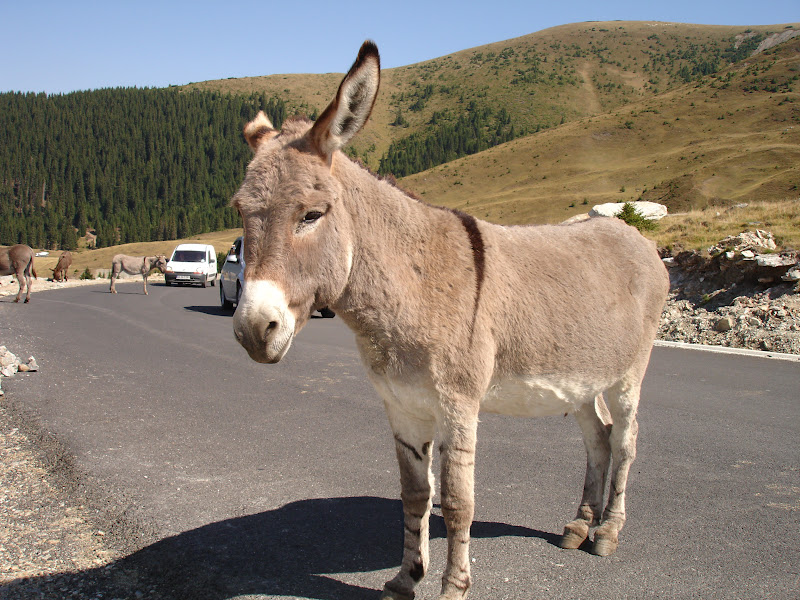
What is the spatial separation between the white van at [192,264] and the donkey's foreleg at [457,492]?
109 feet

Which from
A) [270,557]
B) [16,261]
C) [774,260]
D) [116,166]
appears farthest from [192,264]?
[116,166]

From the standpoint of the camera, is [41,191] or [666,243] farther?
[41,191]

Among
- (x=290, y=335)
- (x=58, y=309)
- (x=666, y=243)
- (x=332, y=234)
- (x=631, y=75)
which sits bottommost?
(x=58, y=309)

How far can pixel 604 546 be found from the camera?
12.3 feet

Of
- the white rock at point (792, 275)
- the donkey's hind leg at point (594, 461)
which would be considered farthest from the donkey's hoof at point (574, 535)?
the white rock at point (792, 275)

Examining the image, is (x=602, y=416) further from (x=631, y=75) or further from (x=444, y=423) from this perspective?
(x=631, y=75)

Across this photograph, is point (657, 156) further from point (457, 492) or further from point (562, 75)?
point (457, 492)

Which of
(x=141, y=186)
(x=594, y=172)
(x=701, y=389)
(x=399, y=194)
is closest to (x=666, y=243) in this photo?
(x=701, y=389)

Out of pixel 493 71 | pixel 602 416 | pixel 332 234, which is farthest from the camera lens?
pixel 493 71

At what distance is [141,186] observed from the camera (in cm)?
15675

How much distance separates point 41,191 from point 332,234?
178 meters

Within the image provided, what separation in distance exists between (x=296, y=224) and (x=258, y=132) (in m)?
0.68

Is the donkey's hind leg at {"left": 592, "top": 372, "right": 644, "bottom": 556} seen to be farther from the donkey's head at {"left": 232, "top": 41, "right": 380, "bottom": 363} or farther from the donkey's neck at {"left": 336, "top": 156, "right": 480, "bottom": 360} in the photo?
the donkey's head at {"left": 232, "top": 41, "right": 380, "bottom": 363}

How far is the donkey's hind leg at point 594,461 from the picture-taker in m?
3.95
